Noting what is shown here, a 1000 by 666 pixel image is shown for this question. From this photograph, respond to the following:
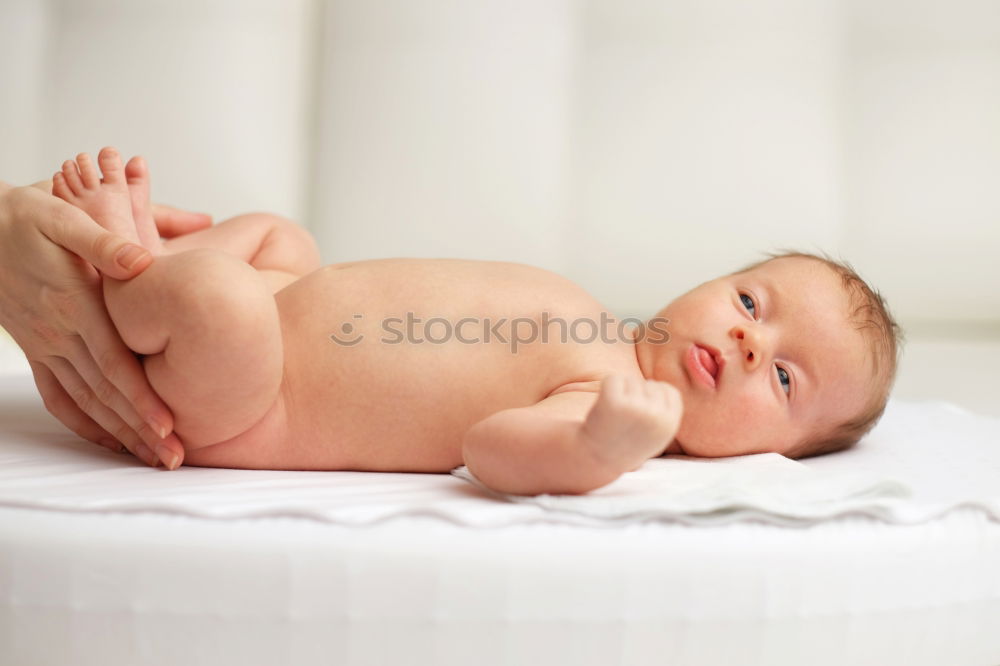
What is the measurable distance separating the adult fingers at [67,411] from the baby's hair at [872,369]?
2.90 ft

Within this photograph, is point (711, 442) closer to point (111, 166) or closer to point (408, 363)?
point (408, 363)

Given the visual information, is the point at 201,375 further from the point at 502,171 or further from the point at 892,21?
the point at 892,21

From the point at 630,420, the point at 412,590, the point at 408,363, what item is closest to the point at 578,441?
the point at 630,420

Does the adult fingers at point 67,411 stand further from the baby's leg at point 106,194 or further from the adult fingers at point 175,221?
the adult fingers at point 175,221

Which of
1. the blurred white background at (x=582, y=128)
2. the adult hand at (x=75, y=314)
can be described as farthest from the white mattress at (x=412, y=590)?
the blurred white background at (x=582, y=128)

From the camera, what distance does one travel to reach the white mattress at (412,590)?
0.73 m

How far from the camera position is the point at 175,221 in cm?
144

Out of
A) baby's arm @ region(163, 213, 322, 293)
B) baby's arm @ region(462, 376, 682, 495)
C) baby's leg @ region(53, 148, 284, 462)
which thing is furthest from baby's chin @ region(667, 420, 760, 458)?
baby's arm @ region(163, 213, 322, 293)

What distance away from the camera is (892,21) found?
1980mm

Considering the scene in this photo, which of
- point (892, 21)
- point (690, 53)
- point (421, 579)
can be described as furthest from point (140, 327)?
point (892, 21)

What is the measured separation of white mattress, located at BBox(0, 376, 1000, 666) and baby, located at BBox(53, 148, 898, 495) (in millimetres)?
116

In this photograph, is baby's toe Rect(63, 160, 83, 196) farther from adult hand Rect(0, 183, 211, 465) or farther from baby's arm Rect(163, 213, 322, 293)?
baby's arm Rect(163, 213, 322, 293)

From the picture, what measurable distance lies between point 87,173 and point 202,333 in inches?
12.5

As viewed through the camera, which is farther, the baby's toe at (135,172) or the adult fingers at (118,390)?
the baby's toe at (135,172)
